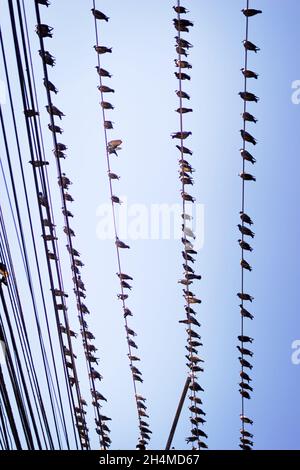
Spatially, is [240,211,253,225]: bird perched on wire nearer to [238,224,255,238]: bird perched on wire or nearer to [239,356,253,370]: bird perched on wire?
[238,224,255,238]: bird perched on wire

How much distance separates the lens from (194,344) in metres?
9.48

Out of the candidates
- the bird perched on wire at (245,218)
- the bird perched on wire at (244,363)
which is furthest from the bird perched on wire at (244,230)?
the bird perched on wire at (244,363)

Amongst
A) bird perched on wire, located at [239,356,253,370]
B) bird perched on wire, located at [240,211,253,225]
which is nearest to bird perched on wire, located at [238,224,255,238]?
bird perched on wire, located at [240,211,253,225]

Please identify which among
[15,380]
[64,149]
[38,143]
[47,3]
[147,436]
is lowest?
[147,436]

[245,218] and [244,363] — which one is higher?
[245,218]

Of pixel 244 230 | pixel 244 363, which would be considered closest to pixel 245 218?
pixel 244 230

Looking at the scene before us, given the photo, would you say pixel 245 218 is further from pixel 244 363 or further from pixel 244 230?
pixel 244 363

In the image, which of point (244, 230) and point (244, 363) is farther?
point (244, 363)

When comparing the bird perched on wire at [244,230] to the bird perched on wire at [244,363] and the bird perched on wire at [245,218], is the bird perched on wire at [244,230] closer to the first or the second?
the bird perched on wire at [245,218]
